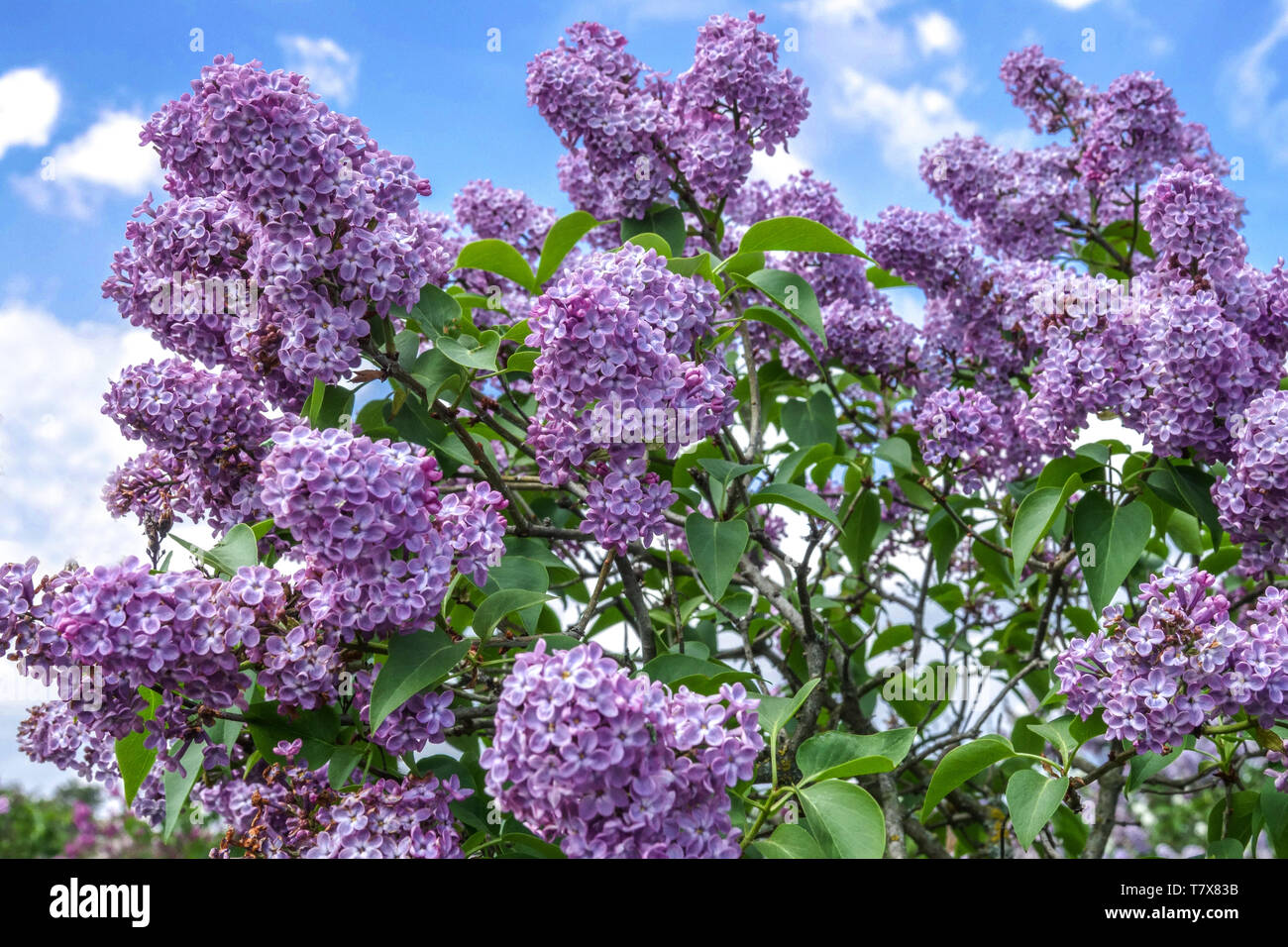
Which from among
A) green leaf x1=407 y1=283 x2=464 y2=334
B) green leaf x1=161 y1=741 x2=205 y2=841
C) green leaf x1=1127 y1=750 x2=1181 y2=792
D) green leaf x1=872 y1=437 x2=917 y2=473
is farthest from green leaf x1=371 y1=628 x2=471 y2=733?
green leaf x1=872 y1=437 x2=917 y2=473

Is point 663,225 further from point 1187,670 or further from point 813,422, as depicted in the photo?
point 1187,670

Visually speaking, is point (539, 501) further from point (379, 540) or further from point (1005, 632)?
point (1005, 632)

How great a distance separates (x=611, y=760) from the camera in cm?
134

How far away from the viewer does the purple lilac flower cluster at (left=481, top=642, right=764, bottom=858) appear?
1344 millimetres

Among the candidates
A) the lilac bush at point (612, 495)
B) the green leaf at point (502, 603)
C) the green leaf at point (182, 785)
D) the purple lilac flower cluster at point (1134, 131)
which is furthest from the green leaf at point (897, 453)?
the green leaf at point (182, 785)

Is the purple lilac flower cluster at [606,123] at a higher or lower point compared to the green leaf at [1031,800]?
A: higher

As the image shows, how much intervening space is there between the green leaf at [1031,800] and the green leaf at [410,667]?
3.25 feet

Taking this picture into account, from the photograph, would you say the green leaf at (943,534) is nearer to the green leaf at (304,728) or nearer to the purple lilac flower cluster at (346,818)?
the purple lilac flower cluster at (346,818)

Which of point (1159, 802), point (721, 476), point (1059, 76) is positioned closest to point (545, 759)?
point (721, 476)

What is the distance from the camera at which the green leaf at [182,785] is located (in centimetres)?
194

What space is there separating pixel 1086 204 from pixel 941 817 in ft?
7.54

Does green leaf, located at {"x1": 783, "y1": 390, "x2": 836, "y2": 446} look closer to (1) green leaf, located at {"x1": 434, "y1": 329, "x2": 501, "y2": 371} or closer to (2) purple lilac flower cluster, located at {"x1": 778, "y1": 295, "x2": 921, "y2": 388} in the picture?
(2) purple lilac flower cluster, located at {"x1": 778, "y1": 295, "x2": 921, "y2": 388}

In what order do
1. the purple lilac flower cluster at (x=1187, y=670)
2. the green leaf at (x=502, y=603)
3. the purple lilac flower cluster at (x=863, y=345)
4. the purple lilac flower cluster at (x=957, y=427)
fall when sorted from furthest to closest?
the purple lilac flower cluster at (x=863, y=345) → the purple lilac flower cluster at (x=957, y=427) → the purple lilac flower cluster at (x=1187, y=670) → the green leaf at (x=502, y=603)

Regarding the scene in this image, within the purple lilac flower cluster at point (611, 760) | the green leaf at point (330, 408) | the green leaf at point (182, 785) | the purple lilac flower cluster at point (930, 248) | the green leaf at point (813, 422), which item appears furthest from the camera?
the purple lilac flower cluster at point (930, 248)
